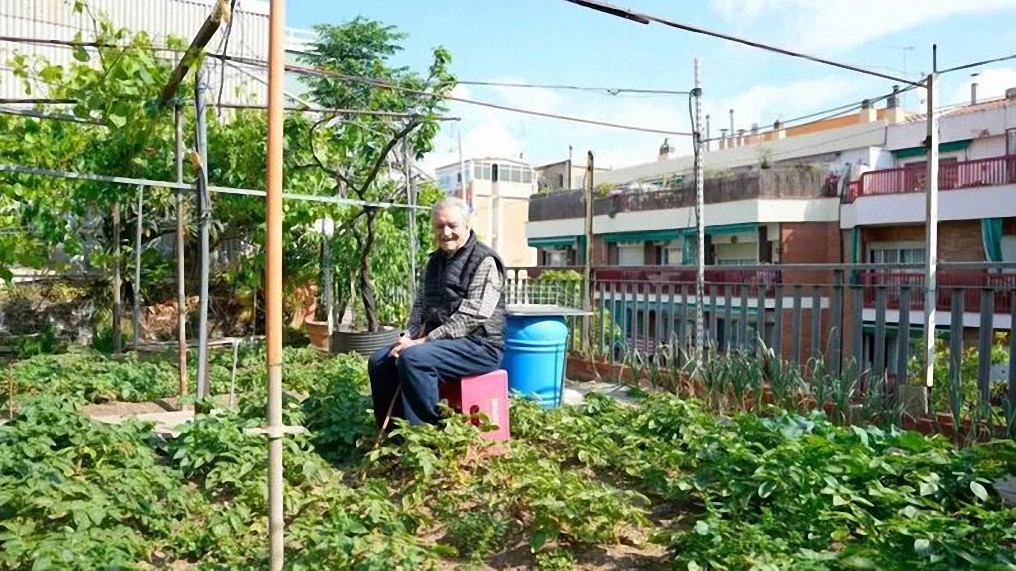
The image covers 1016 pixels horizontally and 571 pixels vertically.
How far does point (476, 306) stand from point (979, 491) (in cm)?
253

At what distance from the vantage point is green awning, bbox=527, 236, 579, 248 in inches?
1259

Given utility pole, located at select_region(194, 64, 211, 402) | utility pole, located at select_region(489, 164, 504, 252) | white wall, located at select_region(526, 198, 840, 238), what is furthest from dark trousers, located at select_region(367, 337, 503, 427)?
utility pole, located at select_region(489, 164, 504, 252)

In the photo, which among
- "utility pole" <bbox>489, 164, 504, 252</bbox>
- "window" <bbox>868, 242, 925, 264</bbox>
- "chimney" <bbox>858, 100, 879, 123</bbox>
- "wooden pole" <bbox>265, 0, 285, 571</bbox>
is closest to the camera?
"wooden pole" <bbox>265, 0, 285, 571</bbox>

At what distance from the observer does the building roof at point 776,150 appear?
24.5m

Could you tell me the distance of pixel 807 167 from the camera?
79.5ft

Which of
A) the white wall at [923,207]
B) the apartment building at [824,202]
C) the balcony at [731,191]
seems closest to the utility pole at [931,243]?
the apartment building at [824,202]

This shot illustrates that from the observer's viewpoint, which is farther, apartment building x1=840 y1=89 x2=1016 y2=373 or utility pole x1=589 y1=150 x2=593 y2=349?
apartment building x1=840 y1=89 x2=1016 y2=373

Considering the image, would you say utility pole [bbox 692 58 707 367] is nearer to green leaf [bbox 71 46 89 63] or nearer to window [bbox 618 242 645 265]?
green leaf [bbox 71 46 89 63]

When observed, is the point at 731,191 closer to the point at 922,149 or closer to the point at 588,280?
the point at 922,149

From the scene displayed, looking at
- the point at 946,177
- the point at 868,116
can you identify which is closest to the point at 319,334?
the point at 946,177

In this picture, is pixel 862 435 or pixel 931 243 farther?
pixel 931 243

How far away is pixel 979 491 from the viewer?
3.14m

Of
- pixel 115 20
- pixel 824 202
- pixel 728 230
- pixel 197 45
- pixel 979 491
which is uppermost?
pixel 115 20

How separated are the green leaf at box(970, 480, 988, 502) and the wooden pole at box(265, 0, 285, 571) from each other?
102 inches
